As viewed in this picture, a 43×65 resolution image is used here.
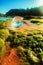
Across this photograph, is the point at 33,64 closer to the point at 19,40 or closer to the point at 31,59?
the point at 31,59

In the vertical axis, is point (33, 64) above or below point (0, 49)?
below

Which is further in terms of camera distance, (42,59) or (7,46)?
(7,46)

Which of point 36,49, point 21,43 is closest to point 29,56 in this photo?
point 36,49

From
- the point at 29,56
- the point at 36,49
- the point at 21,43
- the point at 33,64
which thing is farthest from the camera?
the point at 21,43

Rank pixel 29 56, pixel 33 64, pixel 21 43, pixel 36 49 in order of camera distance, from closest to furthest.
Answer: pixel 33 64 → pixel 29 56 → pixel 36 49 → pixel 21 43

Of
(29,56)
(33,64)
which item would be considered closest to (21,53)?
(29,56)

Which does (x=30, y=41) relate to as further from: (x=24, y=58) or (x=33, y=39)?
(x=24, y=58)

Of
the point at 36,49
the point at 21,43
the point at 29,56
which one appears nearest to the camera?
the point at 29,56

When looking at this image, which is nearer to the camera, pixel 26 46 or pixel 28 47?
pixel 28 47

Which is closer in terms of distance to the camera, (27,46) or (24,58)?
(24,58)
